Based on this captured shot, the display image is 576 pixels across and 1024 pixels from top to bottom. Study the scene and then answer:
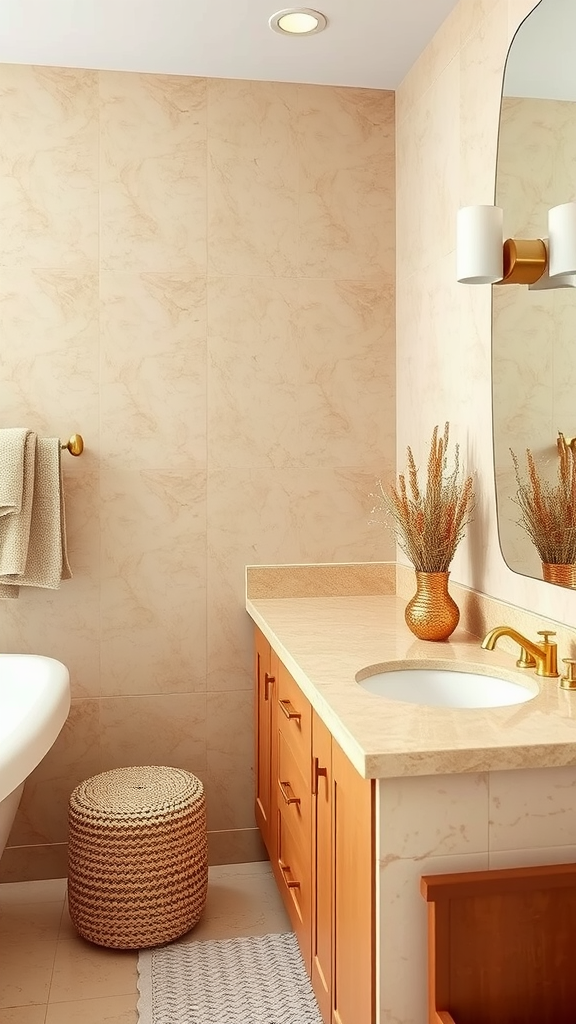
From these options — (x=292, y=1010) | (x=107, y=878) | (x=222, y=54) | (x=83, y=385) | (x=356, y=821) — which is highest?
(x=222, y=54)

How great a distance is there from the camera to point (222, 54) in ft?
8.86

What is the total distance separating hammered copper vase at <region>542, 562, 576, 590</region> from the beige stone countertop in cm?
20

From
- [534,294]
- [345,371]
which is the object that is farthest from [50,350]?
[534,294]

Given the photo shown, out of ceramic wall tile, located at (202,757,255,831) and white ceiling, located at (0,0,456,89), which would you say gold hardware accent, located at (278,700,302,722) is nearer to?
ceramic wall tile, located at (202,757,255,831)

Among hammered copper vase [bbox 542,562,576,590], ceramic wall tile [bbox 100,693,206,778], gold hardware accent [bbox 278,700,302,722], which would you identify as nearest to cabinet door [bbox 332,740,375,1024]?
gold hardware accent [bbox 278,700,302,722]

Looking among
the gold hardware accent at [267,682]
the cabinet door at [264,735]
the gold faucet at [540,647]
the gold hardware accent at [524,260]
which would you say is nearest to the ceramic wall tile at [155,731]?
the cabinet door at [264,735]

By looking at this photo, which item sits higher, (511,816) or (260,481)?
(260,481)

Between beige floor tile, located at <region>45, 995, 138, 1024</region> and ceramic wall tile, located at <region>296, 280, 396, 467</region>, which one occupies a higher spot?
ceramic wall tile, located at <region>296, 280, 396, 467</region>

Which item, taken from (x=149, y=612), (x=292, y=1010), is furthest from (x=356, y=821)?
(x=149, y=612)

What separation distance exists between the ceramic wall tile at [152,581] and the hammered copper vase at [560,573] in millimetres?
1287

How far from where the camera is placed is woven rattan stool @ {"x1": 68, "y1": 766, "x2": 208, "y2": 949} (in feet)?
7.80

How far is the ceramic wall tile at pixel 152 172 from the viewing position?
2.82 metres

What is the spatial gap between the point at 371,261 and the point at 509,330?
1.03 meters

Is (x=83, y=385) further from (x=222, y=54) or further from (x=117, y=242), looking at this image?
(x=222, y=54)
